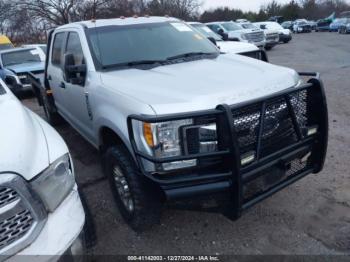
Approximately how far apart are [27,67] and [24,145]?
10001 millimetres

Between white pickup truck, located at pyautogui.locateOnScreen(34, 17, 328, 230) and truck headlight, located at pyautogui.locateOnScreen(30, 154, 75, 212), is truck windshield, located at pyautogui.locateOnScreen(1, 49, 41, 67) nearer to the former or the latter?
white pickup truck, located at pyautogui.locateOnScreen(34, 17, 328, 230)

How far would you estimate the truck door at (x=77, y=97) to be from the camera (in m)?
3.84

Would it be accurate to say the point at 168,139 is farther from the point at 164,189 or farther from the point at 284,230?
the point at 284,230

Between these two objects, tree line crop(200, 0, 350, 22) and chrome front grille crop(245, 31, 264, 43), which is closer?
chrome front grille crop(245, 31, 264, 43)

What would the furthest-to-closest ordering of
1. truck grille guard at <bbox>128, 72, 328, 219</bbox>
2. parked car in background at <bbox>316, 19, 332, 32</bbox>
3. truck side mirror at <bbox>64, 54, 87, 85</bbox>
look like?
parked car in background at <bbox>316, 19, 332, 32</bbox> < truck side mirror at <bbox>64, 54, 87, 85</bbox> < truck grille guard at <bbox>128, 72, 328, 219</bbox>

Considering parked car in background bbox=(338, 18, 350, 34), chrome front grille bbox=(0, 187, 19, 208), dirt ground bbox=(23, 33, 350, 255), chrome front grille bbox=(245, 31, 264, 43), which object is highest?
chrome front grille bbox=(0, 187, 19, 208)

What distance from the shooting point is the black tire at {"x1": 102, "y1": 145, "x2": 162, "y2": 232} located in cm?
277

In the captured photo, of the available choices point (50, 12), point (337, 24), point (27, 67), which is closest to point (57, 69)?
point (27, 67)

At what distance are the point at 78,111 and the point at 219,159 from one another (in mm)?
2417

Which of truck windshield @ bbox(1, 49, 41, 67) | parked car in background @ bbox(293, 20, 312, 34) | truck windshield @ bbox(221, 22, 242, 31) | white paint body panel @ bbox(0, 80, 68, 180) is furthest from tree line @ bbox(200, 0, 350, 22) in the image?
white paint body panel @ bbox(0, 80, 68, 180)

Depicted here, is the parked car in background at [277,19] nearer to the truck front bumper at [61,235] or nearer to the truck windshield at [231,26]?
the truck windshield at [231,26]

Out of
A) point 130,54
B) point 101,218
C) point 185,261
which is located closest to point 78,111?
point 130,54

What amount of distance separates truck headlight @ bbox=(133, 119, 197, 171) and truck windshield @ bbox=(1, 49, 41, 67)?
10.6m

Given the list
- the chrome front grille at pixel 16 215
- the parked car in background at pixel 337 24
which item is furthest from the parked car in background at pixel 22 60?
the parked car in background at pixel 337 24
